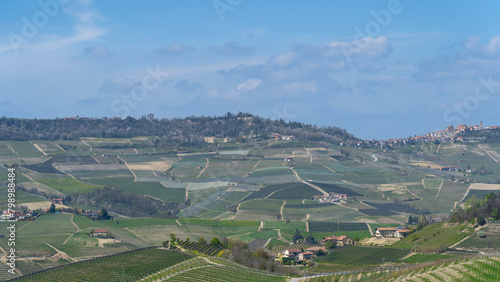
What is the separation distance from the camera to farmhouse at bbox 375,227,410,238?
79.1m

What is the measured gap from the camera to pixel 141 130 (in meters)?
187

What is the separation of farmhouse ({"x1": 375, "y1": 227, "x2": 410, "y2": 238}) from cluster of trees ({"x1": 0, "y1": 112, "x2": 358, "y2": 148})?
3683 inches

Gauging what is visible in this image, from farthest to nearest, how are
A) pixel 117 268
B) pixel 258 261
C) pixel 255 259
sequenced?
pixel 255 259
pixel 258 261
pixel 117 268

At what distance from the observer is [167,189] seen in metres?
118

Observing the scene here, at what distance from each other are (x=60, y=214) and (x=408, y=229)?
4683cm

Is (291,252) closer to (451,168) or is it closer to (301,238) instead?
(301,238)

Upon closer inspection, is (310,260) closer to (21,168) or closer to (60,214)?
(60,214)

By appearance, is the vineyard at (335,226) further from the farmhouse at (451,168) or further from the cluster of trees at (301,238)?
the farmhouse at (451,168)

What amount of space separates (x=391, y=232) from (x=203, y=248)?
2854 cm

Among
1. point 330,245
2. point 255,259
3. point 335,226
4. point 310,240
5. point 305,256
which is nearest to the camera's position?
point 255,259

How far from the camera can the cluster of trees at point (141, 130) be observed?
6521 inches

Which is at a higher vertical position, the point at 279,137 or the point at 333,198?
the point at 279,137

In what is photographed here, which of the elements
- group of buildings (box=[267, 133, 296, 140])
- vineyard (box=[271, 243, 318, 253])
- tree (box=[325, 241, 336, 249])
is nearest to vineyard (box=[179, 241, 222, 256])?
vineyard (box=[271, 243, 318, 253])

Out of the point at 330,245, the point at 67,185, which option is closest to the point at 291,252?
the point at 330,245
